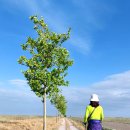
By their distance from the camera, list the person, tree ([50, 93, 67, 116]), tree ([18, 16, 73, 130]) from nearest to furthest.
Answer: the person → tree ([18, 16, 73, 130]) → tree ([50, 93, 67, 116])

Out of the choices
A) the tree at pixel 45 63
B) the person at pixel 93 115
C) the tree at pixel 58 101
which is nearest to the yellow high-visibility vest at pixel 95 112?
the person at pixel 93 115

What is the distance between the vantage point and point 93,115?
15180mm

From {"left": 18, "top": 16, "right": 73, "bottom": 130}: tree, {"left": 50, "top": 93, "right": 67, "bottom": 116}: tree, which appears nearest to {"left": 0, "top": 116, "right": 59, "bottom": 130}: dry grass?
{"left": 18, "top": 16, "right": 73, "bottom": 130}: tree

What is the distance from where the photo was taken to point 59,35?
36.6m

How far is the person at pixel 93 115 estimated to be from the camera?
49.2 feet

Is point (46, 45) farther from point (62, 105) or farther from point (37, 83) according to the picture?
point (62, 105)

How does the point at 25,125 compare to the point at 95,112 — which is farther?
the point at 25,125

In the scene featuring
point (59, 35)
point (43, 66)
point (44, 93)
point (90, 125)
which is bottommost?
point (90, 125)

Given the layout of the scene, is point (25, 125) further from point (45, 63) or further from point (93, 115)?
point (93, 115)

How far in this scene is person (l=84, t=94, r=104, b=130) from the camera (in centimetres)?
1499

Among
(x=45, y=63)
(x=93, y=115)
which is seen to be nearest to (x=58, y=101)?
(x=45, y=63)

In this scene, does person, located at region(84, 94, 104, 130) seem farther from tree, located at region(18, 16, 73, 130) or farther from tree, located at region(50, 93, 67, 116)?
tree, located at region(50, 93, 67, 116)

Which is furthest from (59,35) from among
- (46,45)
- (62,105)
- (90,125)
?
(62,105)

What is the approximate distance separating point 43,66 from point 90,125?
20.3 meters
